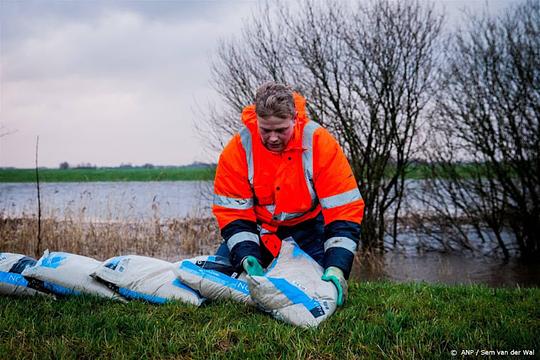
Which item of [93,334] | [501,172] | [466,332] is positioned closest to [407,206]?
[501,172]

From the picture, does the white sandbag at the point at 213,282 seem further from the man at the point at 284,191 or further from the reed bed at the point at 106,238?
the reed bed at the point at 106,238

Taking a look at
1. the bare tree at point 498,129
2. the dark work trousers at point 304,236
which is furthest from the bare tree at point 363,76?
the dark work trousers at point 304,236

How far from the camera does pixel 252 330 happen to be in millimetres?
2955

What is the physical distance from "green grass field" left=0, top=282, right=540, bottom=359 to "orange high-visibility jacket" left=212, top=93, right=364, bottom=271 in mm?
683

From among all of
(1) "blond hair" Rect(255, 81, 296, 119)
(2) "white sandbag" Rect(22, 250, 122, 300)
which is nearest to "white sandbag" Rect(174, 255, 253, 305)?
(2) "white sandbag" Rect(22, 250, 122, 300)

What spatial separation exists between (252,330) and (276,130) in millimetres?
1475

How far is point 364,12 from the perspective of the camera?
30.8 ft

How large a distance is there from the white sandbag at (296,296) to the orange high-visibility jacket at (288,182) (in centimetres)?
37

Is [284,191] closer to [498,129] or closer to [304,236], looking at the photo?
[304,236]

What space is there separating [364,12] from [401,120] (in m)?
2.30

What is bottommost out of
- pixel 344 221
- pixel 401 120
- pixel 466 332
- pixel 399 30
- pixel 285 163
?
pixel 466 332

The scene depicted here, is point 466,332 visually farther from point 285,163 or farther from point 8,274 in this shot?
point 8,274

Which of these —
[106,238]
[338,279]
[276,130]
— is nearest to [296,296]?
[338,279]

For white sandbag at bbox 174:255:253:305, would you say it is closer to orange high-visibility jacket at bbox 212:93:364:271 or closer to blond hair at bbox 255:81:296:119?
orange high-visibility jacket at bbox 212:93:364:271
